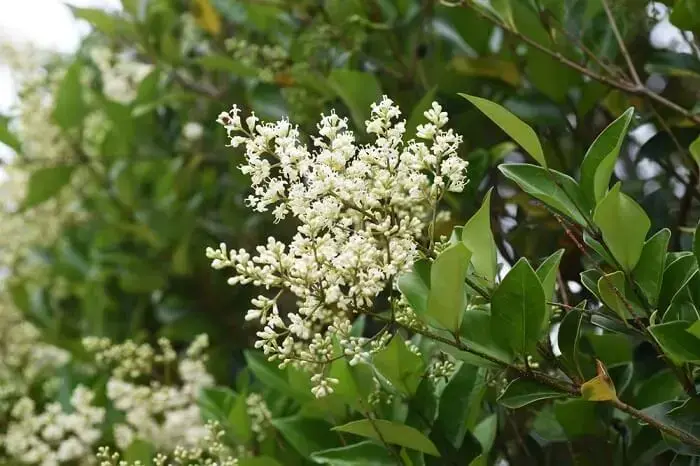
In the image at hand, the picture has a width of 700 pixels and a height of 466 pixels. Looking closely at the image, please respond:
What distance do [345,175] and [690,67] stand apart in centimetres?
41

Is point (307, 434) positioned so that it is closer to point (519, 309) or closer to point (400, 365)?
point (400, 365)

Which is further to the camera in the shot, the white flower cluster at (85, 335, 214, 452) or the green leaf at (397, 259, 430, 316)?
the white flower cluster at (85, 335, 214, 452)

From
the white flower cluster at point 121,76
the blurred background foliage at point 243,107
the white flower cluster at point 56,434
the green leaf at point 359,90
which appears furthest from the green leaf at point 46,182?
the green leaf at point 359,90

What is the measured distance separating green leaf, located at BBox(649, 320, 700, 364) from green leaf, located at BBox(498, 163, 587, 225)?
0.08m

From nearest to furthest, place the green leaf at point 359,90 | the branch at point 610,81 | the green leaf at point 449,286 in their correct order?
1. the green leaf at point 449,286
2. the branch at point 610,81
3. the green leaf at point 359,90

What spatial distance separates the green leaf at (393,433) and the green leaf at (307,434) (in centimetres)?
11

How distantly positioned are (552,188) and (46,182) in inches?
35.0

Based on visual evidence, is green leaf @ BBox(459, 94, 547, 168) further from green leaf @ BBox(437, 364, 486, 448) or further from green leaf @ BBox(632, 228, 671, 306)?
green leaf @ BBox(437, 364, 486, 448)

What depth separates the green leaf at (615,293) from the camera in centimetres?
49

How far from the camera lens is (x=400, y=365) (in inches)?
23.8

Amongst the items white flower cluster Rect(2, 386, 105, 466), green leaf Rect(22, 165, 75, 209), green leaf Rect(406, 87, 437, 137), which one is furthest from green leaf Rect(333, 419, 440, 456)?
green leaf Rect(22, 165, 75, 209)

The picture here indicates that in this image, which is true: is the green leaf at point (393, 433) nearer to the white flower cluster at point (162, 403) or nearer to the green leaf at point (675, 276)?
the green leaf at point (675, 276)

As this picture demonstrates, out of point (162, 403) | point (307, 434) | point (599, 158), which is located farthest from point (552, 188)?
point (162, 403)

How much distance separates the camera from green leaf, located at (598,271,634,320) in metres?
0.49
